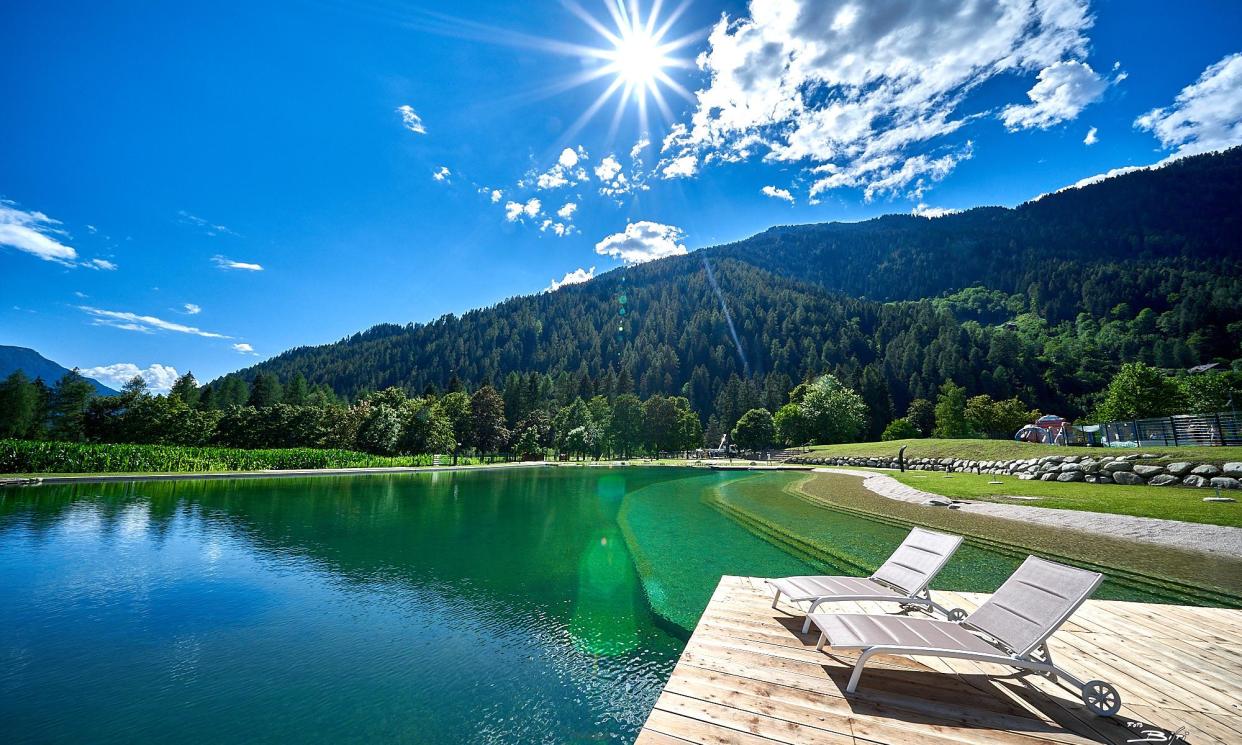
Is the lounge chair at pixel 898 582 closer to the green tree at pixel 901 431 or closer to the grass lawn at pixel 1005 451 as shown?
the grass lawn at pixel 1005 451

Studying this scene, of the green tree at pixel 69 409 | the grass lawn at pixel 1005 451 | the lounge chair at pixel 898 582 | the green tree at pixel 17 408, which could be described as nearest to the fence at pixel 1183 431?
the grass lawn at pixel 1005 451

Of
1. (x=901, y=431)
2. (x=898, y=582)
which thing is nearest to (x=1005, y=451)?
(x=898, y=582)

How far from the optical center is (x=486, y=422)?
66.7 metres

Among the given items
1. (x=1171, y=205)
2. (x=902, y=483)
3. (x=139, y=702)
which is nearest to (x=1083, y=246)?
(x=1171, y=205)

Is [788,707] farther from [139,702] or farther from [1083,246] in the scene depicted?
[1083,246]

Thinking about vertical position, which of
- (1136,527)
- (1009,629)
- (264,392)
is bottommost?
(1136,527)

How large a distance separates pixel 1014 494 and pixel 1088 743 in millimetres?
17545

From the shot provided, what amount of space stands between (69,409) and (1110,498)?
279 ft

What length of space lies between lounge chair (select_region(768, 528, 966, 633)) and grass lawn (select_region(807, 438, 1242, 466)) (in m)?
17.5

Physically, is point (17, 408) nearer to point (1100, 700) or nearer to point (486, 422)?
point (486, 422)

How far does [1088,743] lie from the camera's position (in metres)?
3.07

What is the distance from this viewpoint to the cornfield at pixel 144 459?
91.8ft

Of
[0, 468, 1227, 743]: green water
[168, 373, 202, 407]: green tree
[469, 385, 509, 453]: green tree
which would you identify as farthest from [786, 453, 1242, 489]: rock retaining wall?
[168, 373, 202, 407]: green tree

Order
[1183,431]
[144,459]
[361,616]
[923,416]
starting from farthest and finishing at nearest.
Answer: [923,416] < [144,459] < [1183,431] < [361,616]
